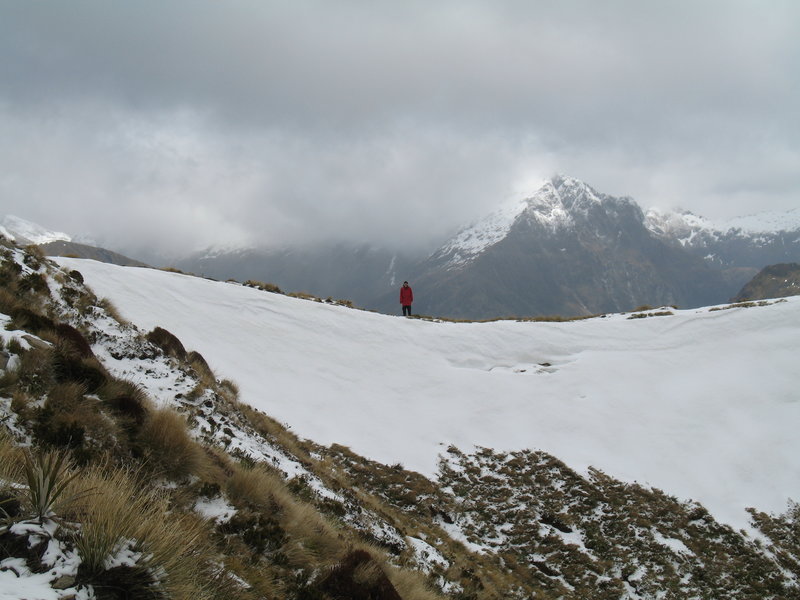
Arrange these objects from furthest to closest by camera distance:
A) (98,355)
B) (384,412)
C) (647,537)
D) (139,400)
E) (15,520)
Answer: (384,412)
(647,537)
(98,355)
(139,400)
(15,520)

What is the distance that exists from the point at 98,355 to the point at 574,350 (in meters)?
25.4

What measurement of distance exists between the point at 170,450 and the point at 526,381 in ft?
70.3

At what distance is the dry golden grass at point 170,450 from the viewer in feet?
20.2

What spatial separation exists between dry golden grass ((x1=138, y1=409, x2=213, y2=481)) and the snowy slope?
1219 cm

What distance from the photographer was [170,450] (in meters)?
6.36

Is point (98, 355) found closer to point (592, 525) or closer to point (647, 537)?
point (592, 525)

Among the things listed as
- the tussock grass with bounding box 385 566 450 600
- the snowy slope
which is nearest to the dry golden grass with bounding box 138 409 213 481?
the tussock grass with bounding box 385 566 450 600

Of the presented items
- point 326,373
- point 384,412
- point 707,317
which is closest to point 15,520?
point 384,412

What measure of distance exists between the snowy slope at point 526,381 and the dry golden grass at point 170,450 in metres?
12.2

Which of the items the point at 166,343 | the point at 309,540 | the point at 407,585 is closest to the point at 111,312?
the point at 166,343

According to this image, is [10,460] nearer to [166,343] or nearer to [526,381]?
[166,343]

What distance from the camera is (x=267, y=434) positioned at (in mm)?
12445

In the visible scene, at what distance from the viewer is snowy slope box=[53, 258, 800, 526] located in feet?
62.2

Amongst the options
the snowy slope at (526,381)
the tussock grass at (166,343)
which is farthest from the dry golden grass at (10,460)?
the snowy slope at (526,381)
